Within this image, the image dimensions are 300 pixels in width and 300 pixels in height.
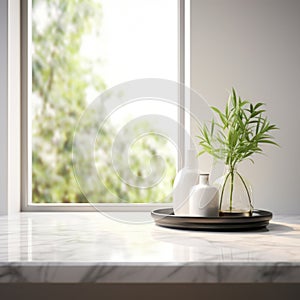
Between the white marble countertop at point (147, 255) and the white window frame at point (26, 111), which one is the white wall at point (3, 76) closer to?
the white window frame at point (26, 111)

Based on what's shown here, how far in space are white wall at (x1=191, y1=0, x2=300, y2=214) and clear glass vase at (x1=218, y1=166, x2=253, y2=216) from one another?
289 mm

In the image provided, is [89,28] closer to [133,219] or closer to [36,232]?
[133,219]

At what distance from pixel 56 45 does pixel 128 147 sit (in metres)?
1.00

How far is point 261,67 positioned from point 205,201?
0.61m

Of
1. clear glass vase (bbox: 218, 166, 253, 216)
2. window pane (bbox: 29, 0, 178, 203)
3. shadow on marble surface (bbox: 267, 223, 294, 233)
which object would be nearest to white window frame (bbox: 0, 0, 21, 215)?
window pane (bbox: 29, 0, 178, 203)

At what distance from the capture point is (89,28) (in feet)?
7.77

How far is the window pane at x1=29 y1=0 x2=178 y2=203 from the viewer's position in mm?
2203

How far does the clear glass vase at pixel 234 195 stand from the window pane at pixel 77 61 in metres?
0.57

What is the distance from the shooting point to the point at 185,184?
1.50 m

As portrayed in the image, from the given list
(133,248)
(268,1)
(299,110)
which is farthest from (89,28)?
(133,248)

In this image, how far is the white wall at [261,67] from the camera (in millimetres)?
1793

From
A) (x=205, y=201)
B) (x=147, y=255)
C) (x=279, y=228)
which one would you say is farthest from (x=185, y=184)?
(x=147, y=255)

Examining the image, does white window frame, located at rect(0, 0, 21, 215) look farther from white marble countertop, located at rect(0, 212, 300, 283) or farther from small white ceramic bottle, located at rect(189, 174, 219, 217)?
small white ceramic bottle, located at rect(189, 174, 219, 217)

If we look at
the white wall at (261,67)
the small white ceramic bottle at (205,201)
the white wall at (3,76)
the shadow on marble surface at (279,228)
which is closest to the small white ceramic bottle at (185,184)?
the small white ceramic bottle at (205,201)
